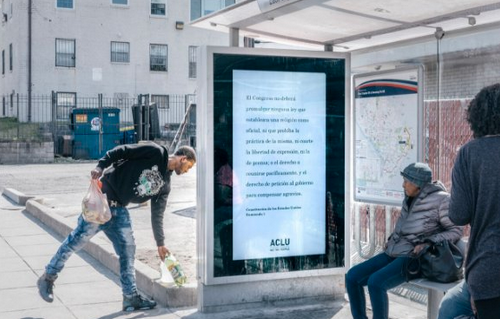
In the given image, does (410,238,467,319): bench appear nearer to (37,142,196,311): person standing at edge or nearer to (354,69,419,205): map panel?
(354,69,419,205): map panel

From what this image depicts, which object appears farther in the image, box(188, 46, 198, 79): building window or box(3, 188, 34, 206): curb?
box(188, 46, 198, 79): building window

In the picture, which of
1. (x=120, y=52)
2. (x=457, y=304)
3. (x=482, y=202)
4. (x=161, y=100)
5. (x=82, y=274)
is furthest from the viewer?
(x=161, y=100)

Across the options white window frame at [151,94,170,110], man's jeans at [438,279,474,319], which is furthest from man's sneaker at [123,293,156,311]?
white window frame at [151,94,170,110]

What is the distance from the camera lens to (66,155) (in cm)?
2866

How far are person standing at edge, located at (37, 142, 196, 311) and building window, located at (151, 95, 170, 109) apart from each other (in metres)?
32.1

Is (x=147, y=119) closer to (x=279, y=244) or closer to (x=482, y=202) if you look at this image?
(x=279, y=244)

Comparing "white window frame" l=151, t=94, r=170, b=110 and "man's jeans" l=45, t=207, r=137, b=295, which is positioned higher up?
"white window frame" l=151, t=94, r=170, b=110

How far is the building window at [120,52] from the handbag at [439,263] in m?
33.7

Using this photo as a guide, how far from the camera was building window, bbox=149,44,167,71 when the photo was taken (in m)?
37.9

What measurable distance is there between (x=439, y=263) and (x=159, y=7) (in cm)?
3498

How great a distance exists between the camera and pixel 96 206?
5.92m

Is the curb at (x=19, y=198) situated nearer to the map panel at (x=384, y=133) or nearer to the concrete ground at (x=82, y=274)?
the concrete ground at (x=82, y=274)

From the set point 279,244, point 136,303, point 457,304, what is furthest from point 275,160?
point 457,304

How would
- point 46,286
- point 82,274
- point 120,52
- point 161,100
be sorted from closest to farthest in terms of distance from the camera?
point 46,286 < point 82,274 < point 120,52 < point 161,100
